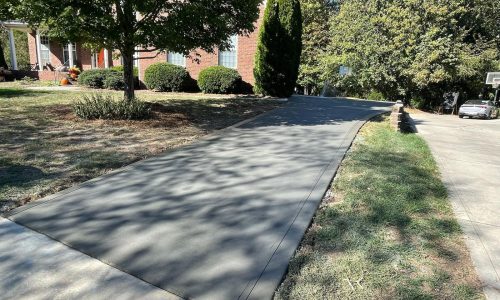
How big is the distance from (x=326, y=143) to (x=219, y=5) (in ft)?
14.9

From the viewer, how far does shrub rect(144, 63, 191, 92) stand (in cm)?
1697

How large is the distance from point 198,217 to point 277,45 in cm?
1212

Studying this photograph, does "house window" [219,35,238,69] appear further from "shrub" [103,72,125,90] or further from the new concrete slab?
the new concrete slab

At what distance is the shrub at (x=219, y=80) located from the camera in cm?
1609

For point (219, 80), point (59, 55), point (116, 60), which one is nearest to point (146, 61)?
point (116, 60)

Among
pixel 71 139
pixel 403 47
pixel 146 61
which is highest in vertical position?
pixel 403 47

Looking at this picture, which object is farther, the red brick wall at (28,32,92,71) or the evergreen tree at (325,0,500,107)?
the red brick wall at (28,32,92,71)

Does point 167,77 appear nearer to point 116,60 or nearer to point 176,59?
point 176,59

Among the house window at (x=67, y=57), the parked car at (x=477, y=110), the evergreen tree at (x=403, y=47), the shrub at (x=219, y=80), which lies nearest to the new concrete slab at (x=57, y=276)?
the shrub at (x=219, y=80)

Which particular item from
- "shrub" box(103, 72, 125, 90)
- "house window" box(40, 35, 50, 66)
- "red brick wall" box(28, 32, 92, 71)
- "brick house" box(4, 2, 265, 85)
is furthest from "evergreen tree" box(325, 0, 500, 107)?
"house window" box(40, 35, 50, 66)

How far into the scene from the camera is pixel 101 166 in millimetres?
5258

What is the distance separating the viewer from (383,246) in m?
3.22

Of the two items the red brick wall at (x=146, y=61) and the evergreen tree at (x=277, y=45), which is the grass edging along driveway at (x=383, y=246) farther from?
the red brick wall at (x=146, y=61)

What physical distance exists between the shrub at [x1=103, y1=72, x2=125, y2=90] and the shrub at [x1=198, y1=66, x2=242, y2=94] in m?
3.85
